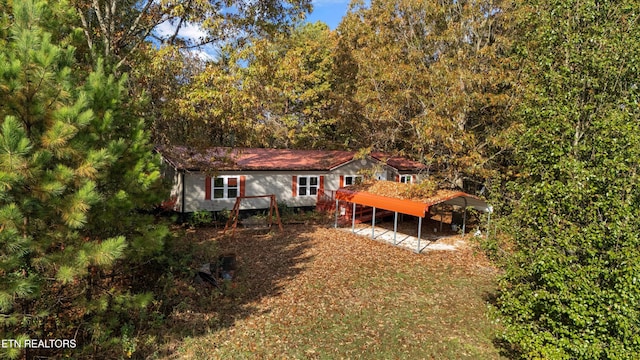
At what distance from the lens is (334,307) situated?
32.7 feet

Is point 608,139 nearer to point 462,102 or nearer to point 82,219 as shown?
point 82,219

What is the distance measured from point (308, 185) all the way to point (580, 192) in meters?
17.1

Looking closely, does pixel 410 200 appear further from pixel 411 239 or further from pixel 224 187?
pixel 224 187

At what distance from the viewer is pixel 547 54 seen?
741 cm

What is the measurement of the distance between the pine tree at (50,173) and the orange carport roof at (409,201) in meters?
11.1

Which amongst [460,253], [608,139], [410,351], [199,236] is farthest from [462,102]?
[199,236]

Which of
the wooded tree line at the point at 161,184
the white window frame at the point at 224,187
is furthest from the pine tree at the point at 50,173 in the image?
the white window frame at the point at 224,187

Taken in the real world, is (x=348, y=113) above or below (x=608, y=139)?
above

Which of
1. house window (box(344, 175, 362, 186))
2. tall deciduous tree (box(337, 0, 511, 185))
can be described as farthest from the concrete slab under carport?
house window (box(344, 175, 362, 186))

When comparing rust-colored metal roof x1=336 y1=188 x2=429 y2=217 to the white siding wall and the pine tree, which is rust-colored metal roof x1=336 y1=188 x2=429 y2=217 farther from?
the pine tree

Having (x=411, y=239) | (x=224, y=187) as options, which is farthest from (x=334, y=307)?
(x=224, y=187)

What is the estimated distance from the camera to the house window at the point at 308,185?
22.0 metres

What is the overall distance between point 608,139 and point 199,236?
15.2 metres

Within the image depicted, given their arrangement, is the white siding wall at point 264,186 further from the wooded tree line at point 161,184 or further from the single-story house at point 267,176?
the wooded tree line at point 161,184
